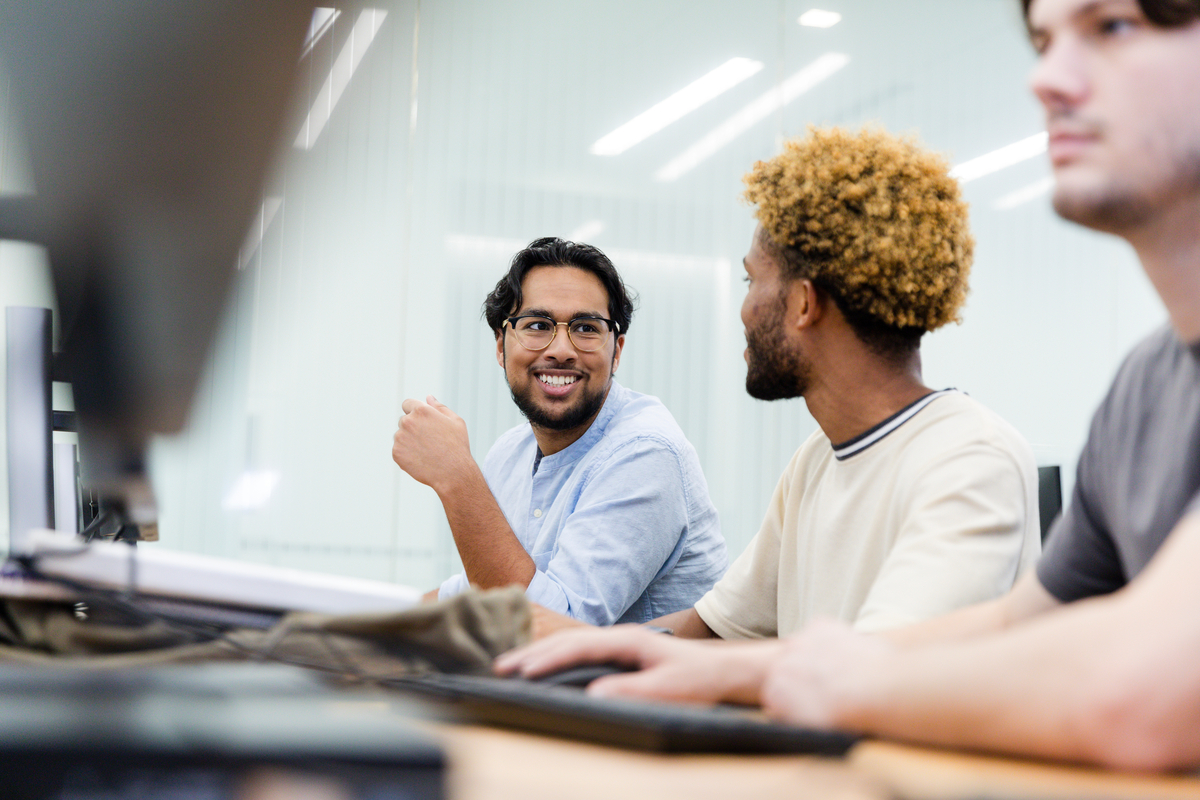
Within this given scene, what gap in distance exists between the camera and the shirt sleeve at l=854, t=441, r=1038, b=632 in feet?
3.03

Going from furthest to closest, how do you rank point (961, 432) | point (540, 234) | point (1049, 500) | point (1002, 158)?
point (1002, 158)
point (540, 234)
point (1049, 500)
point (961, 432)

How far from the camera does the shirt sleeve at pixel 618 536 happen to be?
1.43 metres

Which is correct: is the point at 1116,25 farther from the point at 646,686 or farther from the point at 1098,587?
the point at 646,686

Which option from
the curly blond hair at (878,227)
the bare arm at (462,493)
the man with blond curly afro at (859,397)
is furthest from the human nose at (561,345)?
the curly blond hair at (878,227)

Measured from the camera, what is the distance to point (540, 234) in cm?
322

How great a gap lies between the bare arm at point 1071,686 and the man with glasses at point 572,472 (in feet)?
3.21

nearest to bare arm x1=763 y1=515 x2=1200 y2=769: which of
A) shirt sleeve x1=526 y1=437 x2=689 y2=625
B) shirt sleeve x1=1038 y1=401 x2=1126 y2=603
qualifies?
shirt sleeve x1=1038 y1=401 x2=1126 y2=603

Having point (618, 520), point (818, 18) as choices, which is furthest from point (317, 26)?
point (818, 18)

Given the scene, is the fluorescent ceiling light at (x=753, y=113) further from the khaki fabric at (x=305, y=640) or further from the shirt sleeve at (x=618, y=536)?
the khaki fabric at (x=305, y=640)

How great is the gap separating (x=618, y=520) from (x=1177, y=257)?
0.96 metres

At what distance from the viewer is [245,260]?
1.41ft

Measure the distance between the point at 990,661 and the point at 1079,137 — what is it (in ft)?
1.27

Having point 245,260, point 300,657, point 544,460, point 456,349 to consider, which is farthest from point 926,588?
point 456,349

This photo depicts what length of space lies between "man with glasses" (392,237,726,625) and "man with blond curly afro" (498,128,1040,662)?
0.60 ft
